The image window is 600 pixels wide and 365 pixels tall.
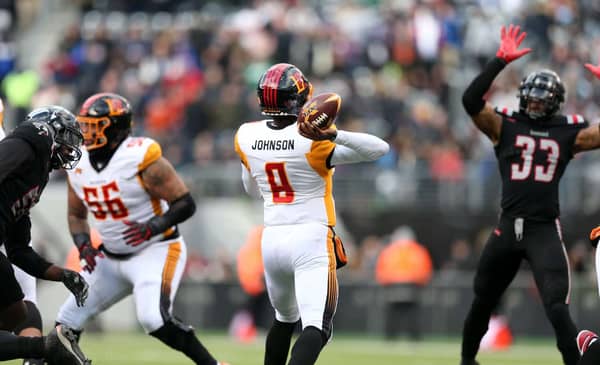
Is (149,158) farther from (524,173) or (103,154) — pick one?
(524,173)

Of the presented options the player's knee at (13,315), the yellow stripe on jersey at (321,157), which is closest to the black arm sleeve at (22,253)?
the player's knee at (13,315)

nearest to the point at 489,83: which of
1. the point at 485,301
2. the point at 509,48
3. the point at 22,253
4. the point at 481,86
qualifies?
the point at 481,86

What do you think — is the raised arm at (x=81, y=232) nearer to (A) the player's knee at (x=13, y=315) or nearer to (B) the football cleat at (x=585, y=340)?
(A) the player's knee at (x=13, y=315)

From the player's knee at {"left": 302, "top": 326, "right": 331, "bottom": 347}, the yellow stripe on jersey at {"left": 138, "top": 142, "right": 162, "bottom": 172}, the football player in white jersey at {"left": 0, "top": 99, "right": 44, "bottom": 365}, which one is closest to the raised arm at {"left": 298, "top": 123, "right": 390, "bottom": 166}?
the player's knee at {"left": 302, "top": 326, "right": 331, "bottom": 347}

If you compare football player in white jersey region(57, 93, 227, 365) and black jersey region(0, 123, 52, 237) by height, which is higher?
black jersey region(0, 123, 52, 237)

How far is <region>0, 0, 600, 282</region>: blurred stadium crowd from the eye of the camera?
1933 cm

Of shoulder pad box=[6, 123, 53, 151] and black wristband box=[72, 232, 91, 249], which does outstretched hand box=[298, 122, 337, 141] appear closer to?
shoulder pad box=[6, 123, 53, 151]

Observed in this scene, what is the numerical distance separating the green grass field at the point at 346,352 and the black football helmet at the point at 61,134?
11.8ft

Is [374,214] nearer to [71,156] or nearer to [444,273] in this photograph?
[444,273]

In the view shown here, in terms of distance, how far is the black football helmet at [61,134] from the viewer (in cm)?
772

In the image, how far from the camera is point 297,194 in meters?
8.02

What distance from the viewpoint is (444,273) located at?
18484 mm

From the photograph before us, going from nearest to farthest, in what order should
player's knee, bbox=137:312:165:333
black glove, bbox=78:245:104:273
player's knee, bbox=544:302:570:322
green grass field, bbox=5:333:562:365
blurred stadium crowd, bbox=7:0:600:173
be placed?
player's knee, bbox=544:302:570:322
player's knee, bbox=137:312:165:333
black glove, bbox=78:245:104:273
green grass field, bbox=5:333:562:365
blurred stadium crowd, bbox=7:0:600:173

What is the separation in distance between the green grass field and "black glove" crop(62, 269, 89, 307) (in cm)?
307
